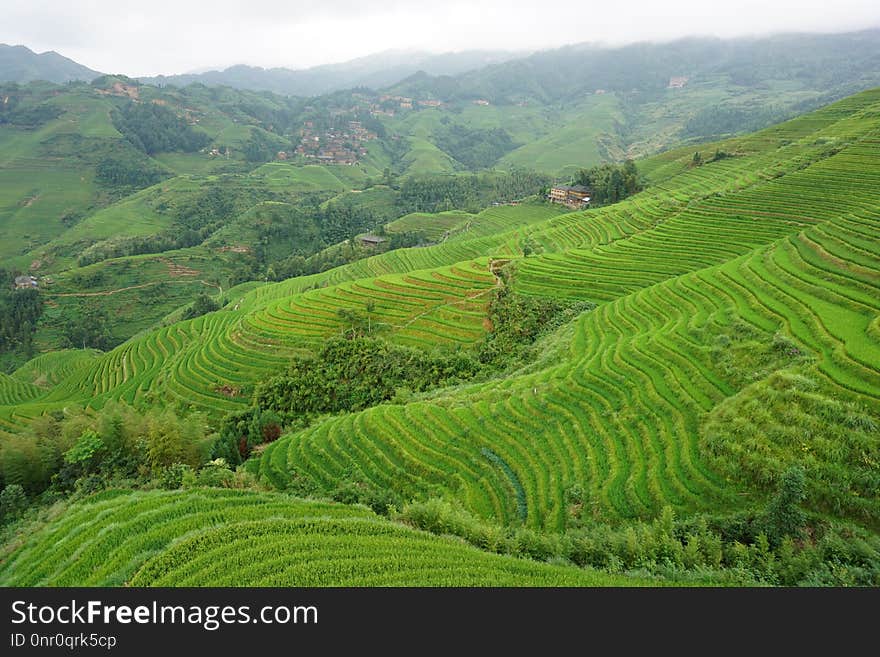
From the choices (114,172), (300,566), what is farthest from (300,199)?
(300,566)

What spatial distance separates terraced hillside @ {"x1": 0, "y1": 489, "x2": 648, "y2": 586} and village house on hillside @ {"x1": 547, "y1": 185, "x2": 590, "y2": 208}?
7313 centimetres

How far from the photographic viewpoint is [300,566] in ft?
27.0

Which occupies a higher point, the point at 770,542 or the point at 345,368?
the point at 770,542

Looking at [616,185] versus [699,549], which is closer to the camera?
[699,549]

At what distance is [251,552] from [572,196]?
7936 cm

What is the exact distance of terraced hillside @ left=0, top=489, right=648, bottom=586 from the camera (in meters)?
8.16

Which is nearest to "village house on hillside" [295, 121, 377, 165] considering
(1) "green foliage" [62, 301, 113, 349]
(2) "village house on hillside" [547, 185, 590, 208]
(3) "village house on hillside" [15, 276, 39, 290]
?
(3) "village house on hillside" [15, 276, 39, 290]

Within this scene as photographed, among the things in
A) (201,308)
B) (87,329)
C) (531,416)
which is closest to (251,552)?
(531,416)

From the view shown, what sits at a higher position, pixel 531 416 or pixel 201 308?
pixel 531 416

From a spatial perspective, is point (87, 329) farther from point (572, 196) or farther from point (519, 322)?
point (572, 196)

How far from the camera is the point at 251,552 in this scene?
28.4ft

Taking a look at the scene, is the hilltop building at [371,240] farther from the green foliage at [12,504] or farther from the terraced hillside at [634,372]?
the green foliage at [12,504]

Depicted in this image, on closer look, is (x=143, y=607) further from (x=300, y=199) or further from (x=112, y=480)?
(x=300, y=199)

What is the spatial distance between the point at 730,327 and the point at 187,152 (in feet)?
655
